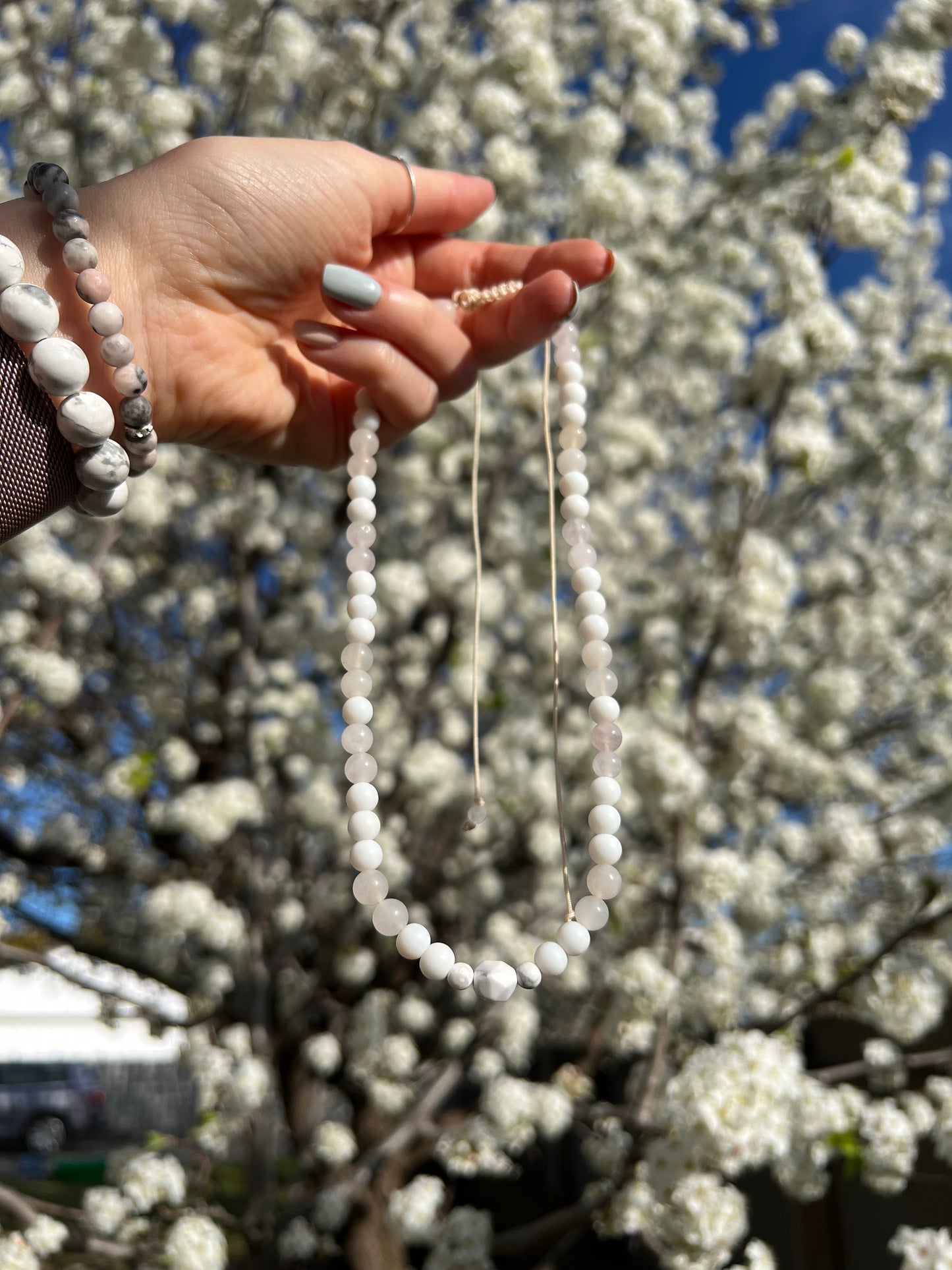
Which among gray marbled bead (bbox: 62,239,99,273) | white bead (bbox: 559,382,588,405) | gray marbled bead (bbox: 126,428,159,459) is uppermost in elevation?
gray marbled bead (bbox: 62,239,99,273)

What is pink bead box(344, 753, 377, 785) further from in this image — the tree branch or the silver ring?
the tree branch

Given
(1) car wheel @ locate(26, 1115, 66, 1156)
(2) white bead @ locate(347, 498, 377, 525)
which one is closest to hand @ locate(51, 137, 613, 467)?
(2) white bead @ locate(347, 498, 377, 525)

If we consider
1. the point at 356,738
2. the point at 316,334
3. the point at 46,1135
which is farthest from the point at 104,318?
the point at 46,1135

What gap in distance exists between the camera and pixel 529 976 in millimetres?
1365

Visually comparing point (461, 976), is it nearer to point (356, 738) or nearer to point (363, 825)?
point (363, 825)

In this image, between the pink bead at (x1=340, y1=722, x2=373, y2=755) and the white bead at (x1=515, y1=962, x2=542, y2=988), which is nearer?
the white bead at (x1=515, y1=962, x2=542, y2=988)

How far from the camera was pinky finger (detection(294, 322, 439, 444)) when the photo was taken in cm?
169

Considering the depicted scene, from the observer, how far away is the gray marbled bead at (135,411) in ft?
4.77

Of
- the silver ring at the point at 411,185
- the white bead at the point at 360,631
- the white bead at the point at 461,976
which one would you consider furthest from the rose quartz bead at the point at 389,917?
the silver ring at the point at 411,185

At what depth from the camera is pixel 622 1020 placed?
350cm

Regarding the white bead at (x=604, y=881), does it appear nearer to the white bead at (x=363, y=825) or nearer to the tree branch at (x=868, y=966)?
the white bead at (x=363, y=825)

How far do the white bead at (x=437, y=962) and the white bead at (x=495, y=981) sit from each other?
0.15 feet

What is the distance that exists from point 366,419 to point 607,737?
0.76m

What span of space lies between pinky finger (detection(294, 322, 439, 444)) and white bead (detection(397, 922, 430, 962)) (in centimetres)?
94
